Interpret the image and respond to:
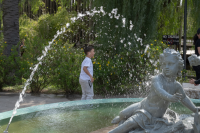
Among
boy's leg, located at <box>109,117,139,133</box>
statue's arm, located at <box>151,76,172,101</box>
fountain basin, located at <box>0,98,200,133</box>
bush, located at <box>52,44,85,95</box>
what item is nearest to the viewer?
statue's arm, located at <box>151,76,172,101</box>

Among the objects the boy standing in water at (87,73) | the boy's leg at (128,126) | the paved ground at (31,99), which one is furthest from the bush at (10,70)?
the boy's leg at (128,126)

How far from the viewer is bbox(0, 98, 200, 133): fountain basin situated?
137 inches

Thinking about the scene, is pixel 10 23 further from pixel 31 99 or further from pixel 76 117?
pixel 76 117

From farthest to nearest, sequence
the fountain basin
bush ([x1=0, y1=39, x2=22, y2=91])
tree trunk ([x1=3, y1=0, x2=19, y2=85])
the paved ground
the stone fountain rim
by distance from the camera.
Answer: tree trunk ([x1=3, y1=0, x2=19, y2=85]), bush ([x1=0, y1=39, x2=22, y2=91]), the paved ground, the stone fountain rim, the fountain basin

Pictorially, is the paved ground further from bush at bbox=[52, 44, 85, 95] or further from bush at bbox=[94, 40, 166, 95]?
bush at bbox=[94, 40, 166, 95]

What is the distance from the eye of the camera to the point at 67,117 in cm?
397

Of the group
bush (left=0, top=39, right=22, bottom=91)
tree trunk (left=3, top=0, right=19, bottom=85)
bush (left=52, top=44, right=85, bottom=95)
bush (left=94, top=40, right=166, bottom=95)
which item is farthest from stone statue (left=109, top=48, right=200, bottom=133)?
tree trunk (left=3, top=0, right=19, bottom=85)

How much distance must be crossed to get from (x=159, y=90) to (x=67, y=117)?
1.90 m

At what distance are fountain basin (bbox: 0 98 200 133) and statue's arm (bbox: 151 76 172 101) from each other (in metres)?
1.26

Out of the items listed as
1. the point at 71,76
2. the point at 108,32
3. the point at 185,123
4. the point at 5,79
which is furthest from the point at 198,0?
the point at 185,123

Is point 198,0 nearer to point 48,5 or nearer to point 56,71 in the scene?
point 56,71

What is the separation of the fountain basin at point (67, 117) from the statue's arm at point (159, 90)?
1.26 metres

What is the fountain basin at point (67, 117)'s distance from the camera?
3.47 metres

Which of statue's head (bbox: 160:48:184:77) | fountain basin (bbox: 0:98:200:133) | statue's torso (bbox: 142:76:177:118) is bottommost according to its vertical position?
fountain basin (bbox: 0:98:200:133)
